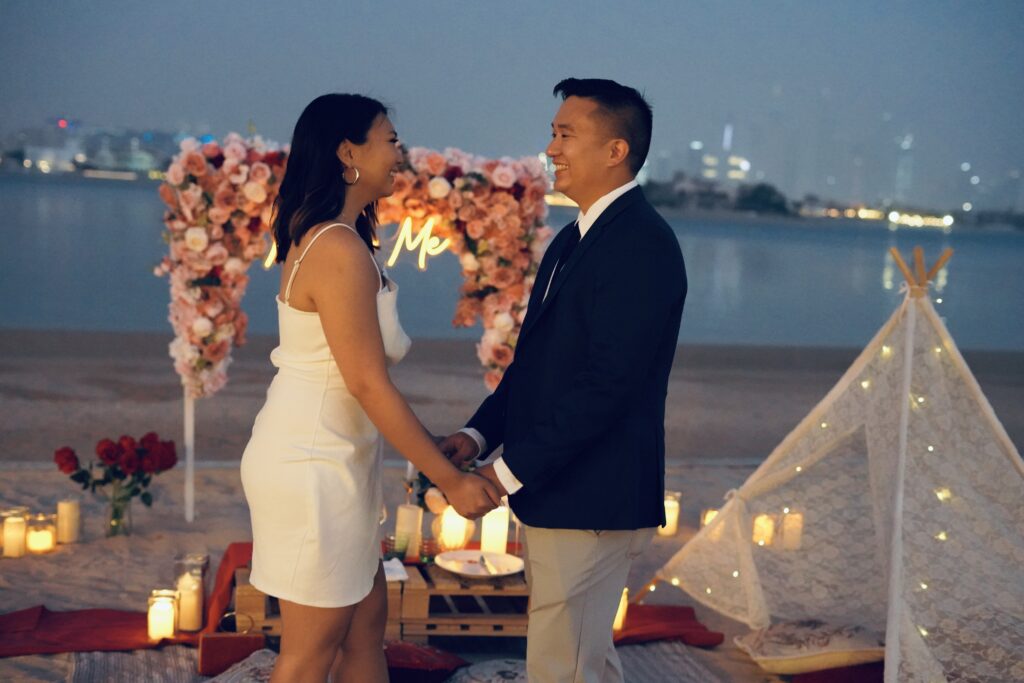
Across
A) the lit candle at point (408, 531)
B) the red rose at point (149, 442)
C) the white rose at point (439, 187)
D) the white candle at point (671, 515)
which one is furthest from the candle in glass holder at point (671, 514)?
the red rose at point (149, 442)

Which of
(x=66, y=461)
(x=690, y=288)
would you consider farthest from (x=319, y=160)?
(x=690, y=288)

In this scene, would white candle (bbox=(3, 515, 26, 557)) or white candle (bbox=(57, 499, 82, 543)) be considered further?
white candle (bbox=(57, 499, 82, 543))

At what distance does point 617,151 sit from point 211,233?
3668mm

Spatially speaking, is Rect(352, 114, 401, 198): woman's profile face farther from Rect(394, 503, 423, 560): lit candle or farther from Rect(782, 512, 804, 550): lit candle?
Rect(782, 512, 804, 550): lit candle

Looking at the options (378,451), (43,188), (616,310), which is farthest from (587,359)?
(43,188)

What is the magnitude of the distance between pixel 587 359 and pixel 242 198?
3692mm

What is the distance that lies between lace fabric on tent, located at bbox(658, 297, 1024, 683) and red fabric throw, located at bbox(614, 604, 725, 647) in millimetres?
165

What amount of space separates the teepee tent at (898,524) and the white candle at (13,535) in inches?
130

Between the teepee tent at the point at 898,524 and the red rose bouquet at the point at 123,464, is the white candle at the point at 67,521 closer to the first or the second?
the red rose bouquet at the point at 123,464

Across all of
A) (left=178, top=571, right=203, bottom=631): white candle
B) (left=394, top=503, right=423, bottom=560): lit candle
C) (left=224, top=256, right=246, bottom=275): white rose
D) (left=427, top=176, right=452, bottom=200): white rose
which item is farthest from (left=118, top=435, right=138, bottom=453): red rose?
(left=427, top=176, right=452, bottom=200): white rose

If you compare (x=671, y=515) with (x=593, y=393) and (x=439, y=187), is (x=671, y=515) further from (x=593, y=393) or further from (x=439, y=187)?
(x=593, y=393)

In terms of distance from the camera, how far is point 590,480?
8.91 ft

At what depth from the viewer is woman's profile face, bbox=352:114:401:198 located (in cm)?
287

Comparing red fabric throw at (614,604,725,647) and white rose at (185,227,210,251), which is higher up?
white rose at (185,227,210,251)
